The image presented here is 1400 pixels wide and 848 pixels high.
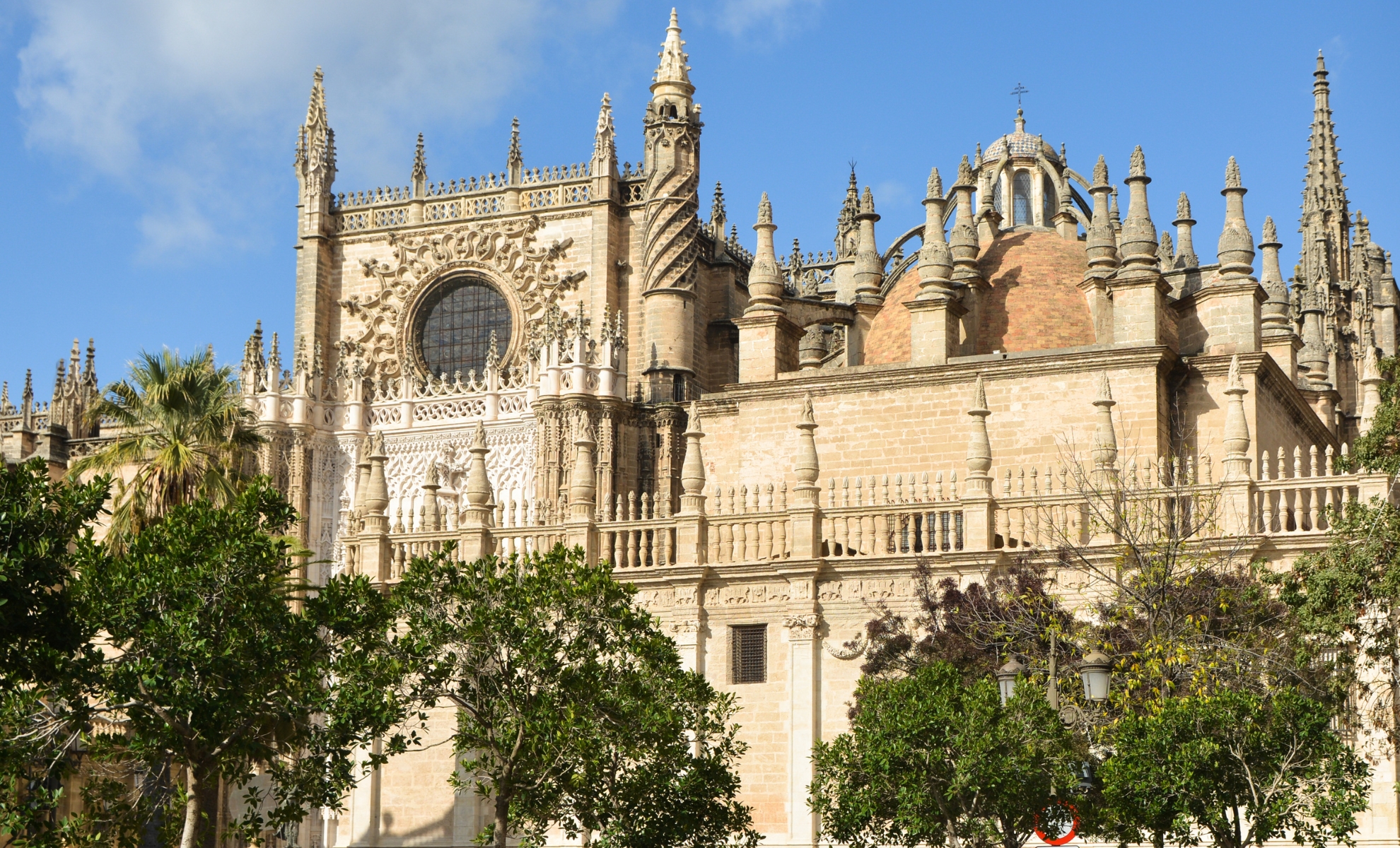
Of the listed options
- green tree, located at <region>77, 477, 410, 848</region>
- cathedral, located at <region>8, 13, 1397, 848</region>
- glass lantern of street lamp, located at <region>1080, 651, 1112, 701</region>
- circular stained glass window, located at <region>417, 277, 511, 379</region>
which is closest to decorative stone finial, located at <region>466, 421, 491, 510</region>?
cathedral, located at <region>8, 13, 1397, 848</region>

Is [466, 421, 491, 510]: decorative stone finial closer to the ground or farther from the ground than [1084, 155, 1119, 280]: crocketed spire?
closer to the ground

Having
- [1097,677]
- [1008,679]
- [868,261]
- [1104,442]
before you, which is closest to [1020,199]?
[868,261]

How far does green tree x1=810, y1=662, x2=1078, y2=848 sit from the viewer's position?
18.9 m

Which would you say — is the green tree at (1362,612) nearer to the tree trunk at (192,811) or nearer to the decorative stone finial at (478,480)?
the decorative stone finial at (478,480)

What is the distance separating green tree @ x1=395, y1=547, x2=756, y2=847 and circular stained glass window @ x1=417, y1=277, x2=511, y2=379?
70.4ft

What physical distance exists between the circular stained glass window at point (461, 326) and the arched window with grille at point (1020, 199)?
11735 millimetres

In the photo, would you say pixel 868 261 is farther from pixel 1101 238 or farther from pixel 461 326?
pixel 461 326

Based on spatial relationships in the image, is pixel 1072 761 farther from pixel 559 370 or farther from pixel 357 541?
pixel 559 370

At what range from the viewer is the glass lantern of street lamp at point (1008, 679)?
17891 millimetres

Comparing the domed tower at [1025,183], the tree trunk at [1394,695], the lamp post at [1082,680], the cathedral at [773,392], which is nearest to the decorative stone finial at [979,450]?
the cathedral at [773,392]

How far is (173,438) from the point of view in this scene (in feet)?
82.2

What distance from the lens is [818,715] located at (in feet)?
81.0

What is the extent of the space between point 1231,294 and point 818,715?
990 centimetres

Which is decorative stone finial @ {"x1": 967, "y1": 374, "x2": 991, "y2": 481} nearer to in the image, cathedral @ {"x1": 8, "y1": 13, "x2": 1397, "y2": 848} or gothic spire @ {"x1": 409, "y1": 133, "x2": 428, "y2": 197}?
cathedral @ {"x1": 8, "y1": 13, "x2": 1397, "y2": 848}
